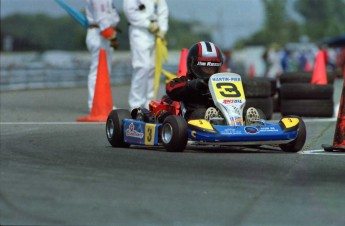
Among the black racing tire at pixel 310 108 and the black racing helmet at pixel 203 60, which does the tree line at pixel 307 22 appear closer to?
the black racing tire at pixel 310 108

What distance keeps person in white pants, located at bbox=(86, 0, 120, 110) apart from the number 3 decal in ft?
19.7

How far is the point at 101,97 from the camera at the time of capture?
14172mm

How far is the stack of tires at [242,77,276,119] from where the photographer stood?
45.7 ft

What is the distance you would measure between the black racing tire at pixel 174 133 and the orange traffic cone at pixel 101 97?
15.4 ft

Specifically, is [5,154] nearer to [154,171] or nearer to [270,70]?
[154,171]

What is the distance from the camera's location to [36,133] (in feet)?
38.4

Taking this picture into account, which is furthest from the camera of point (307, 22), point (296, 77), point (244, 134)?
point (307, 22)

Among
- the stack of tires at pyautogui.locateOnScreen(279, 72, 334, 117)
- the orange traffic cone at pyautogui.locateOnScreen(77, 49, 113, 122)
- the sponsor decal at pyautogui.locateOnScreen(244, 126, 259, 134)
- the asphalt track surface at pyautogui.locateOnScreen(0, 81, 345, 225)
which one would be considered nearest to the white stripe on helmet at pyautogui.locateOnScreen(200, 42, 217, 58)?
the asphalt track surface at pyautogui.locateOnScreen(0, 81, 345, 225)

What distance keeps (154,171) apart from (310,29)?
8912 cm

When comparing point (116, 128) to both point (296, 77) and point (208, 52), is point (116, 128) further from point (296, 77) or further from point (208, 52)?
point (296, 77)

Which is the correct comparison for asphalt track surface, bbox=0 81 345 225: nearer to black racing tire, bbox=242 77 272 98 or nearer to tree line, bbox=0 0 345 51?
black racing tire, bbox=242 77 272 98

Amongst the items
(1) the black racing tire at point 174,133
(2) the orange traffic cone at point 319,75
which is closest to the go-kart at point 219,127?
(1) the black racing tire at point 174,133

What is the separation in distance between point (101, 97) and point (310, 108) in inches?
121

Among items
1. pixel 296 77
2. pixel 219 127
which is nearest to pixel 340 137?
pixel 219 127
